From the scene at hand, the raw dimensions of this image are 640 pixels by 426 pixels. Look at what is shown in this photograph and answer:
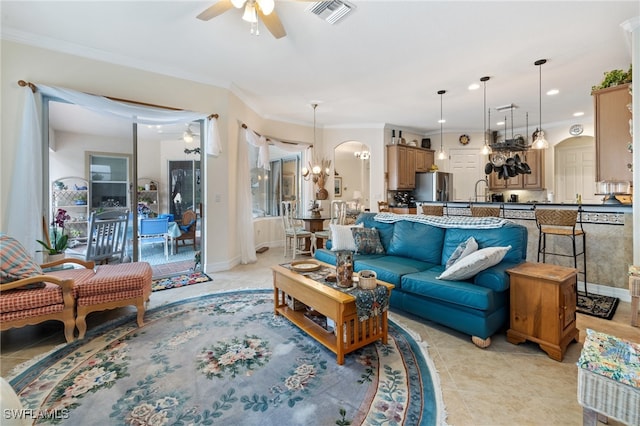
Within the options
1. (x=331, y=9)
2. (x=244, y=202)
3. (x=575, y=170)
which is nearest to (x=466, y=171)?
(x=575, y=170)

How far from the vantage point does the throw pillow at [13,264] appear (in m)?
2.19

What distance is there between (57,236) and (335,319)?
3.77 meters

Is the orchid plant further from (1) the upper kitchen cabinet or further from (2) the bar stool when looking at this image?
(1) the upper kitchen cabinet

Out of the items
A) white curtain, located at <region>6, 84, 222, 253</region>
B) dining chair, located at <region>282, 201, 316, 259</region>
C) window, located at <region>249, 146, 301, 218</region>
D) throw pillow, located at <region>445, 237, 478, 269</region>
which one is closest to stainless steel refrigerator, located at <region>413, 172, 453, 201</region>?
window, located at <region>249, 146, 301, 218</region>

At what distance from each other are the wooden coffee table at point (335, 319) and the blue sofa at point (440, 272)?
1.71 ft

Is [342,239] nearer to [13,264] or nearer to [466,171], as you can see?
[13,264]

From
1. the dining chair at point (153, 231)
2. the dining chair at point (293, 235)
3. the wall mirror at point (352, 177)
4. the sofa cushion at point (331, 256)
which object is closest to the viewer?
the sofa cushion at point (331, 256)

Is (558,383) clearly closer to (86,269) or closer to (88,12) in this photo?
(86,269)

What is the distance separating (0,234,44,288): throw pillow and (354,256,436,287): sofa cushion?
296 cm

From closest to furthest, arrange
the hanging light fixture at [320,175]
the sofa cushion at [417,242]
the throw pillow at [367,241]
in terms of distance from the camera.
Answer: the sofa cushion at [417,242], the throw pillow at [367,241], the hanging light fixture at [320,175]

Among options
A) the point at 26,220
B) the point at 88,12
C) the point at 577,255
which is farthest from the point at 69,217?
the point at 577,255

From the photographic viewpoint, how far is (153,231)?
459 centimetres

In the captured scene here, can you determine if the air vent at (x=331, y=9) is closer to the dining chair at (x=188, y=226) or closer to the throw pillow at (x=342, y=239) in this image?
the throw pillow at (x=342, y=239)

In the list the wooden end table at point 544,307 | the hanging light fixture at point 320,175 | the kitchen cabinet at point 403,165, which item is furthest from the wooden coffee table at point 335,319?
the kitchen cabinet at point 403,165
